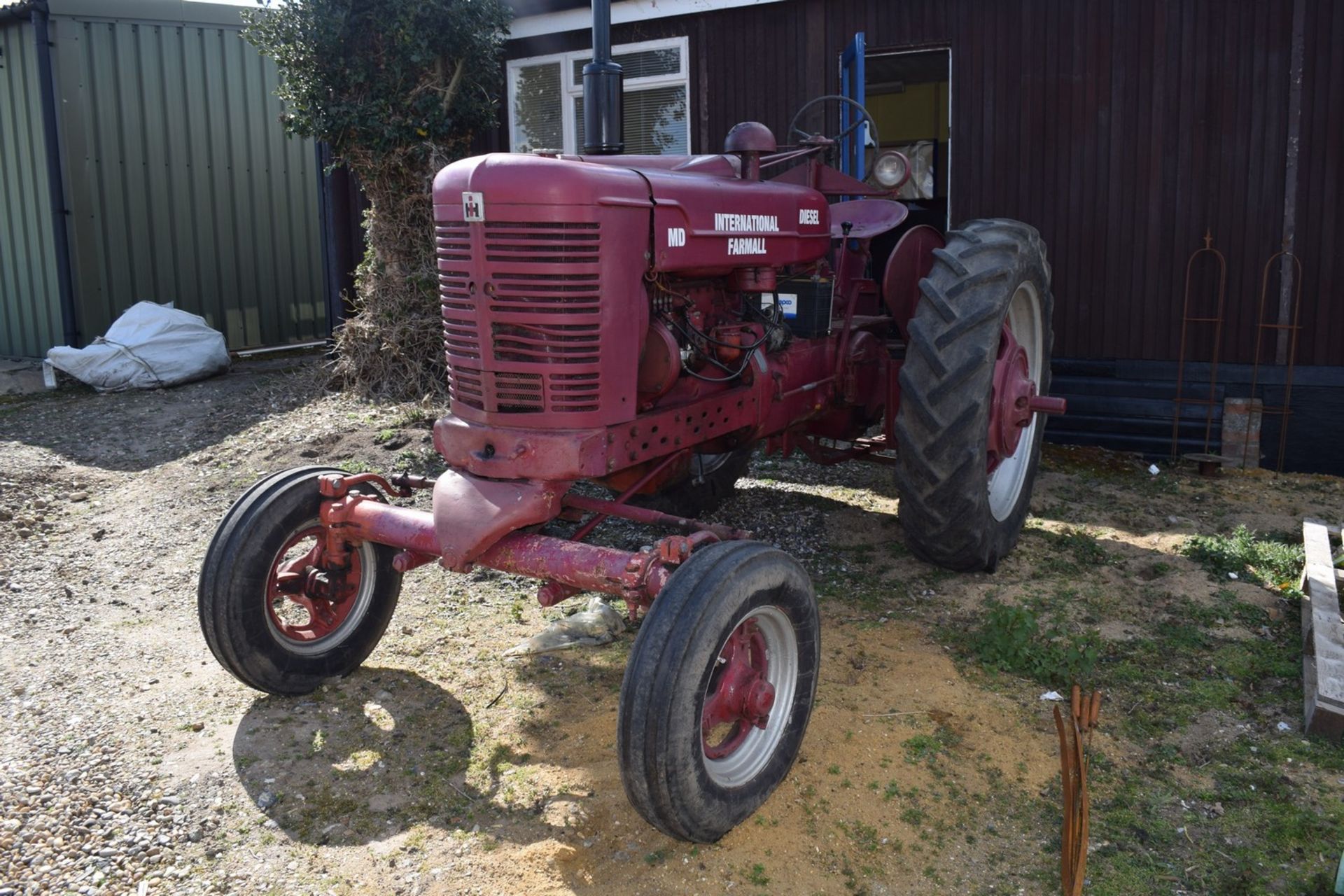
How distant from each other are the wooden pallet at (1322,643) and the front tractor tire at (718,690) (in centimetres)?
159

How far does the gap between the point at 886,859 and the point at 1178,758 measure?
107 centimetres

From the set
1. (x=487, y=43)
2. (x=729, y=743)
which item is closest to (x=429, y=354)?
(x=487, y=43)

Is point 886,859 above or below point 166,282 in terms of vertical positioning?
below

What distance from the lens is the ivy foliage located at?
26.3 feet

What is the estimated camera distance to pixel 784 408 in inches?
173

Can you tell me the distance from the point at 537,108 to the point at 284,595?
6.04 meters

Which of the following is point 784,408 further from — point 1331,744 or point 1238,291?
point 1238,291

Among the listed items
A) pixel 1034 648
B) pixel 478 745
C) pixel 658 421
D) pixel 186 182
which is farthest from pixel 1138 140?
pixel 186 182

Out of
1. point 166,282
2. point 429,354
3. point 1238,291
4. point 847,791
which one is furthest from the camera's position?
point 166,282

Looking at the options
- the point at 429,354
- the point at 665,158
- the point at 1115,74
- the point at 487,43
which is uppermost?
the point at 487,43

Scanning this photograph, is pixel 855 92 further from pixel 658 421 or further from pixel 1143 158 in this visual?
pixel 658 421

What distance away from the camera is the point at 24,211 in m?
10.9

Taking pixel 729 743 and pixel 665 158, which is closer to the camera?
pixel 729 743

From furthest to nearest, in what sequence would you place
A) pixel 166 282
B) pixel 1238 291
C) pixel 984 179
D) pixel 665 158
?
1. pixel 166 282
2. pixel 984 179
3. pixel 1238 291
4. pixel 665 158
